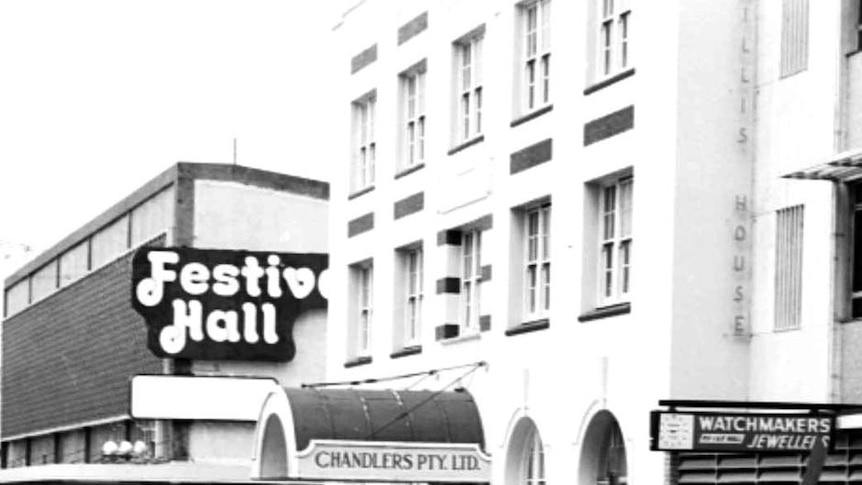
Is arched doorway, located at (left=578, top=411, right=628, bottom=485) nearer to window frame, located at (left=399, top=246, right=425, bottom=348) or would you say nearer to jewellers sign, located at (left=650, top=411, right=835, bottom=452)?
jewellers sign, located at (left=650, top=411, right=835, bottom=452)

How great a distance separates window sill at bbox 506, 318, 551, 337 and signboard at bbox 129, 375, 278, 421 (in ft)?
60.8

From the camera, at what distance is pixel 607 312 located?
104 ft

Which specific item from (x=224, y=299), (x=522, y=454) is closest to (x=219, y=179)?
(x=224, y=299)

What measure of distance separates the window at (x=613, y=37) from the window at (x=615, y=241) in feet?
4.94

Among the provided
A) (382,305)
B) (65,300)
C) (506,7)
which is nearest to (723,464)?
(506,7)

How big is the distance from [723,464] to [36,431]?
42.1m

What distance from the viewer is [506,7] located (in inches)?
1407

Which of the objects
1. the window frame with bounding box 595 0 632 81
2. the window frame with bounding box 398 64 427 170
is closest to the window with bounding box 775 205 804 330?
the window frame with bounding box 595 0 632 81

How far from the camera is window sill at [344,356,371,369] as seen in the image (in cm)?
4234

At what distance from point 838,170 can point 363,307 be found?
16.8 metres

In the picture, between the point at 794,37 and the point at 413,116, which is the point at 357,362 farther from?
the point at 794,37

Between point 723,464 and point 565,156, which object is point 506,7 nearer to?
point 565,156

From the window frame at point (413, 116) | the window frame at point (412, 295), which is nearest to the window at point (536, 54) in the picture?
the window frame at point (413, 116)

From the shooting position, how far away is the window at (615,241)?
1252 inches
